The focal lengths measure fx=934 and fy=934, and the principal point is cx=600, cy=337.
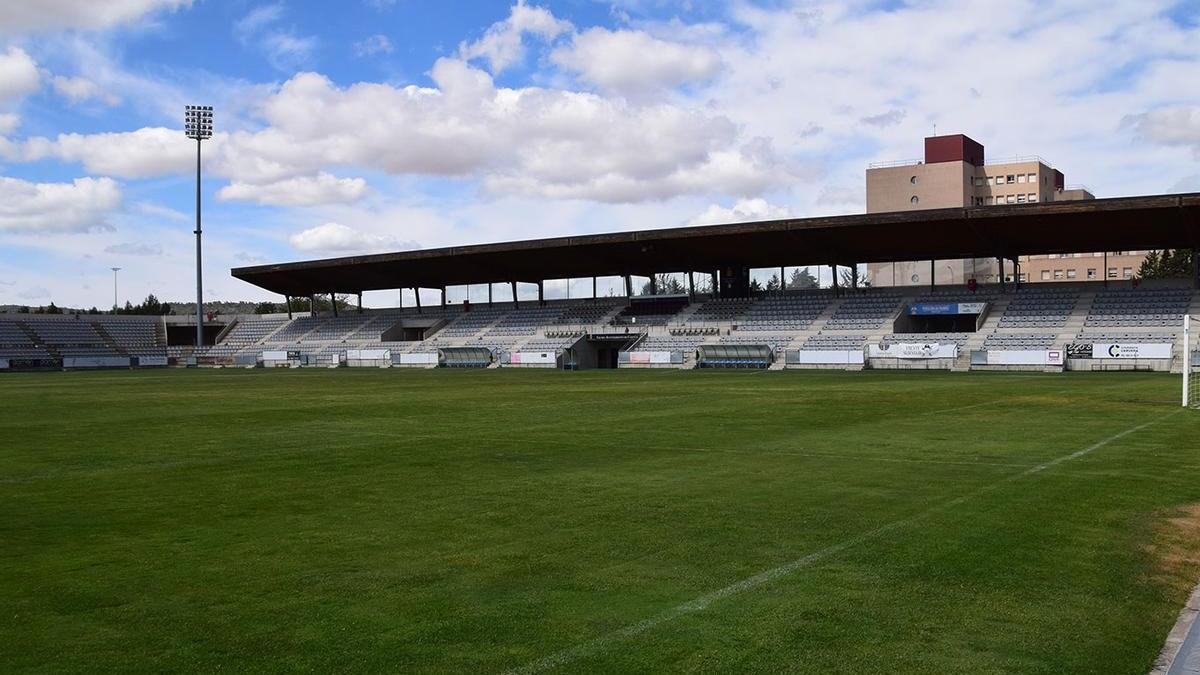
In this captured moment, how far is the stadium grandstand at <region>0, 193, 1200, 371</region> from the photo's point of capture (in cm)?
5453

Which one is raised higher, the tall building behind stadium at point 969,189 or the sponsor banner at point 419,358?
the tall building behind stadium at point 969,189

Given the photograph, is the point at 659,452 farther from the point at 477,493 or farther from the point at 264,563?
the point at 264,563

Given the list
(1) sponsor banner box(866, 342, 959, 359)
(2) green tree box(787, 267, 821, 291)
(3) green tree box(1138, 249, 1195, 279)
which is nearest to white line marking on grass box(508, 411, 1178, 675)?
(1) sponsor banner box(866, 342, 959, 359)

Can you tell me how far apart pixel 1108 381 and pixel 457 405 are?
2809 cm

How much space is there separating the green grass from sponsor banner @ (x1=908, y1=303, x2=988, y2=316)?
42797mm

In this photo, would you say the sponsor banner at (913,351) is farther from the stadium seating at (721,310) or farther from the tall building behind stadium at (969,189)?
the tall building behind stadium at (969,189)

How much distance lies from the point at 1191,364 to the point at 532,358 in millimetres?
42428

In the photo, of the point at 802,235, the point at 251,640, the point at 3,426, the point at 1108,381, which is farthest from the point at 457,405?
the point at 802,235

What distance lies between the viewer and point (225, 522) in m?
10.5

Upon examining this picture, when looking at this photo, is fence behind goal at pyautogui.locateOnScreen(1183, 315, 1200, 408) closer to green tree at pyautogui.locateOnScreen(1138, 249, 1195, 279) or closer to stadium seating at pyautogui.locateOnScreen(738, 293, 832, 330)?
stadium seating at pyautogui.locateOnScreen(738, 293, 832, 330)

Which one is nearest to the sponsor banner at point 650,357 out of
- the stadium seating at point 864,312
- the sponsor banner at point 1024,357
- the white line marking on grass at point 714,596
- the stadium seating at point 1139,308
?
the stadium seating at point 864,312

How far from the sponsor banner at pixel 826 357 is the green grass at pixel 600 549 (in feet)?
119

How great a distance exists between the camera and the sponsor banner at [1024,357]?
168ft

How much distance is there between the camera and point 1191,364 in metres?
44.3
